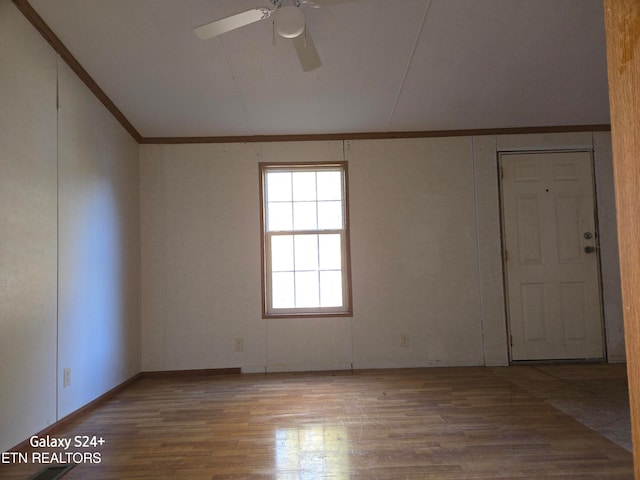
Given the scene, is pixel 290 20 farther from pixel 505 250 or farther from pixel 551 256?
pixel 551 256

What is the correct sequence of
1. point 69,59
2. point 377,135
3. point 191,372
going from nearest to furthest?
point 69,59
point 191,372
point 377,135

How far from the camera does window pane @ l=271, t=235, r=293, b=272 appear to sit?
5008mm

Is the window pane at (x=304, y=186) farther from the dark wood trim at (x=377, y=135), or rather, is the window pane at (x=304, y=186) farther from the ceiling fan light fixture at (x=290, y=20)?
the ceiling fan light fixture at (x=290, y=20)

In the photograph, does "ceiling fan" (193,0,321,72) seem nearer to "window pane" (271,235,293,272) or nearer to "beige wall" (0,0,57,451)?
"beige wall" (0,0,57,451)

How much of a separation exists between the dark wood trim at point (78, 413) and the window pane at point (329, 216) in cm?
237

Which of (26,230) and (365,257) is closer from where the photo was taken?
(26,230)

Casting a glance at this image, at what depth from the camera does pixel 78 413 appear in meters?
3.33

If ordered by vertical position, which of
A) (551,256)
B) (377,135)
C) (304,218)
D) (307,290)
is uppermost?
(377,135)

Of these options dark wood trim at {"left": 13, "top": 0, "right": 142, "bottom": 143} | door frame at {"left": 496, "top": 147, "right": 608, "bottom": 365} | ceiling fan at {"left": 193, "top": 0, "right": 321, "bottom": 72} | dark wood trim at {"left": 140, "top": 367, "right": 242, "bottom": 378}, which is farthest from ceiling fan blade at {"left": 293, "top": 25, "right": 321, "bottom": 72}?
dark wood trim at {"left": 140, "top": 367, "right": 242, "bottom": 378}

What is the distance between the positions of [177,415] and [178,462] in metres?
0.95

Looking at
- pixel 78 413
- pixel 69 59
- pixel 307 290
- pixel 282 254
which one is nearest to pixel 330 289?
pixel 307 290

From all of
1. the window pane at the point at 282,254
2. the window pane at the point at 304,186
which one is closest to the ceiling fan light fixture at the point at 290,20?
the window pane at the point at 304,186

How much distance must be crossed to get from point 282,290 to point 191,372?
1213mm

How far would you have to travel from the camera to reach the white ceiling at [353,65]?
2.87m
